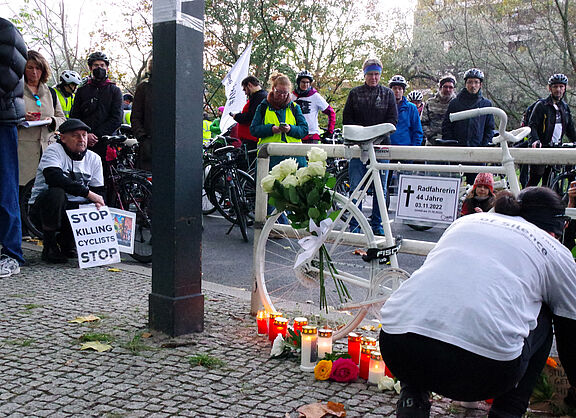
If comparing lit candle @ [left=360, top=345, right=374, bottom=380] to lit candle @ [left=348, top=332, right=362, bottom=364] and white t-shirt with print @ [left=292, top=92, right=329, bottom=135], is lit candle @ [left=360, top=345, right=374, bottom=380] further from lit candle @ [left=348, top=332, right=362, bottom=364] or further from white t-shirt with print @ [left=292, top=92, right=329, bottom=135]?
white t-shirt with print @ [left=292, top=92, right=329, bottom=135]

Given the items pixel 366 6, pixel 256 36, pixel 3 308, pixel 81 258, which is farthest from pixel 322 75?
pixel 3 308

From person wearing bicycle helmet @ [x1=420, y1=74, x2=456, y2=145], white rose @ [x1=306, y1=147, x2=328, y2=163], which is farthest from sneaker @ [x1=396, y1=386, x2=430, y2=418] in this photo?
person wearing bicycle helmet @ [x1=420, y1=74, x2=456, y2=145]

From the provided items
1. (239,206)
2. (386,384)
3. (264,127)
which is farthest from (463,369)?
(239,206)

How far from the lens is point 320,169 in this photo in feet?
12.0

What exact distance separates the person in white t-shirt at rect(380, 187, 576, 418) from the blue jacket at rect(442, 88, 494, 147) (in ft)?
20.0

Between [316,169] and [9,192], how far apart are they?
347 centimetres

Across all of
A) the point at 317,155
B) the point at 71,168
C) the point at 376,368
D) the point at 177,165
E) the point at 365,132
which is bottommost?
the point at 376,368

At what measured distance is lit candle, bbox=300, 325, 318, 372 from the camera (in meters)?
3.64

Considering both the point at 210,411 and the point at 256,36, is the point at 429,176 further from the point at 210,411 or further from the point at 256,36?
the point at 256,36

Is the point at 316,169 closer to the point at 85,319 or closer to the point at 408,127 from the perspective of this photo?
the point at 85,319

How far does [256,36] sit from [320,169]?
15.7 meters

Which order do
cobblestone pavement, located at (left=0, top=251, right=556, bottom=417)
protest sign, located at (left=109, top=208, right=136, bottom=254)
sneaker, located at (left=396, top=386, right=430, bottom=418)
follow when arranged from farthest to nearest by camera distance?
1. protest sign, located at (left=109, top=208, right=136, bottom=254)
2. cobblestone pavement, located at (left=0, top=251, right=556, bottom=417)
3. sneaker, located at (left=396, top=386, right=430, bottom=418)

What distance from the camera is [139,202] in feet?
22.7

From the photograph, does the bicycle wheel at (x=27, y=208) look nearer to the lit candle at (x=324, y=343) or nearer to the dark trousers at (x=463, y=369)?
the lit candle at (x=324, y=343)
